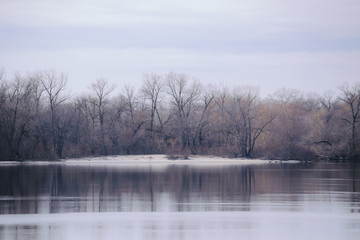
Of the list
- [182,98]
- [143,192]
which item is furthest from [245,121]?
[143,192]

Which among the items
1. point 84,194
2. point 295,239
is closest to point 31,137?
point 84,194

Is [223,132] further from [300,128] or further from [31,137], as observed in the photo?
[31,137]

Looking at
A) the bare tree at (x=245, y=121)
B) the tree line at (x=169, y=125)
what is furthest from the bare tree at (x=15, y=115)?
the bare tree at (x=245, y=121)

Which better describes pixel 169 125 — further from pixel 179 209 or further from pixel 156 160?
pixel 179 209

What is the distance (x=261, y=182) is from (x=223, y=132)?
125ft

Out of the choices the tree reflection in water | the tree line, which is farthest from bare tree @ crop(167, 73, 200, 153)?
the tree reflection in water

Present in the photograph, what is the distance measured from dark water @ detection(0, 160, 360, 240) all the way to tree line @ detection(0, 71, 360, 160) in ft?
99.3

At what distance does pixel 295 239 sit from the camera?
49.8ft

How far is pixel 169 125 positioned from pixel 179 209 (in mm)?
51654

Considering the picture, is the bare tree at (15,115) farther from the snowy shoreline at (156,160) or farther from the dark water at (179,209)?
the dark water at (179,209)

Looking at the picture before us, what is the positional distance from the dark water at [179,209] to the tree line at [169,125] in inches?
1192

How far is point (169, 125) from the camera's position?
72438 mm

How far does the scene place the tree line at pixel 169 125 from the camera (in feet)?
204

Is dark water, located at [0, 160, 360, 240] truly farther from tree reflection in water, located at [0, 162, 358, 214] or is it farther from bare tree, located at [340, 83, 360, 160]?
bare tree, located at [340, 83, 360, 160]
